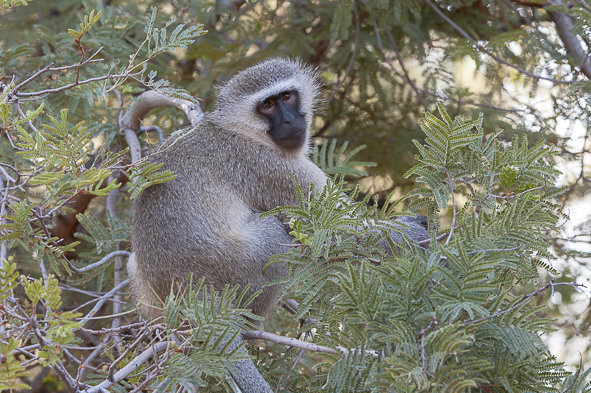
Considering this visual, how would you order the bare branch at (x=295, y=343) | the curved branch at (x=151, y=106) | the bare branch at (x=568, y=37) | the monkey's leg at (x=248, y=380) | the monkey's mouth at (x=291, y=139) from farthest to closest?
the bare branch at (x=568, y=37) → the curved branch at (x=151, y=106) → the monkey's mouth at (x=291, y=139) → the monkey's leg at (x=248, y=380) → the bare branch at (x=295, y=343)

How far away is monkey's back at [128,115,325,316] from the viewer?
2785mm

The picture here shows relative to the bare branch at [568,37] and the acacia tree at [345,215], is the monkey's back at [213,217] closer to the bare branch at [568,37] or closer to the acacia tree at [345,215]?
the acacia tree at [345,215]

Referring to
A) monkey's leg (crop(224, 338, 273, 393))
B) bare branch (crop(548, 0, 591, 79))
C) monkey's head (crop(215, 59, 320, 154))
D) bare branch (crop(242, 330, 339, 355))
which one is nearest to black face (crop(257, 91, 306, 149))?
monkey's head (crop(215, 59, 320, 154))

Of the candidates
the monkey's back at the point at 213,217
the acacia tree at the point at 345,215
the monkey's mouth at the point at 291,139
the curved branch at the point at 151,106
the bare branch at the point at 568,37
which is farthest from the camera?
the bare branch at the point at 568,37

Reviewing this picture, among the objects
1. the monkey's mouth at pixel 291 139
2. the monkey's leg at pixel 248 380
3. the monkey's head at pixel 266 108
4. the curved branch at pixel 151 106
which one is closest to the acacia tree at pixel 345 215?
the curved branch at pixel 151 106

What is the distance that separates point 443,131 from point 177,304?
113 centimetres

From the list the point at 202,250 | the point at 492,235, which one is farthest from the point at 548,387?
the point at 202,250

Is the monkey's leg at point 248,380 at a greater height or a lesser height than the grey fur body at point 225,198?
lesser

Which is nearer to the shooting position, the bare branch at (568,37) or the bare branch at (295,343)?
the bare branch at (295,343)

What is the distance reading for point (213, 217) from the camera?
2.93 m

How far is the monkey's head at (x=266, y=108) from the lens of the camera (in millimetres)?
3385

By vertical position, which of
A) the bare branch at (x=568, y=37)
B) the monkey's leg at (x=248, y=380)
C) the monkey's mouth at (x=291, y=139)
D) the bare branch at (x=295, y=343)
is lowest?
the monkey's leg at (x=248, y=380)

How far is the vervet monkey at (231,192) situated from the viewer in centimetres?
280

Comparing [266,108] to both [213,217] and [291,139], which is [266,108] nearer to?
[291,139]
